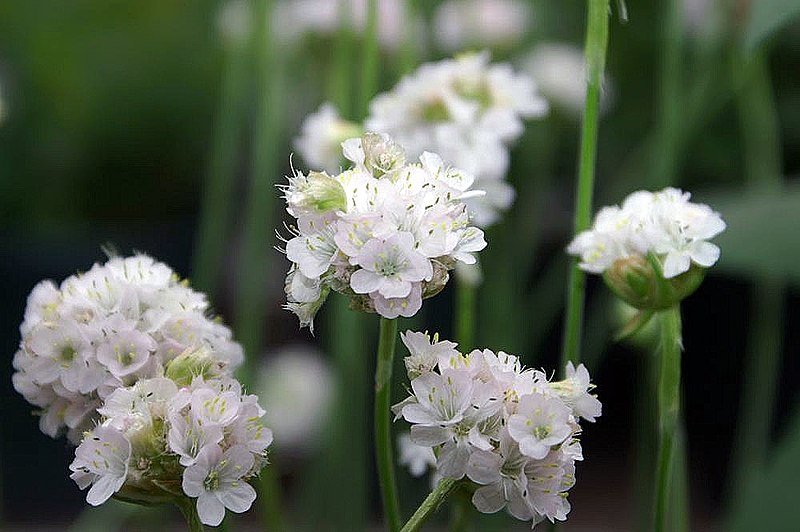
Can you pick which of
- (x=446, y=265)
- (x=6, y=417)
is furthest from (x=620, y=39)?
(x=446, y=265)

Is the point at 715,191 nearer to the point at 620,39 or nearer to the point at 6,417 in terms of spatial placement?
the point at 620,39

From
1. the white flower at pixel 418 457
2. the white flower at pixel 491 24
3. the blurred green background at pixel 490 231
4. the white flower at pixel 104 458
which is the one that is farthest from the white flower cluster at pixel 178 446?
the white flower at pixel 491 24

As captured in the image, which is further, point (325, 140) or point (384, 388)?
point (325, 140)

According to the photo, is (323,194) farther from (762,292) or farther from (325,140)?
(762,292)

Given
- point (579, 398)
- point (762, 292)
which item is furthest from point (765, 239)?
point (579, 398)

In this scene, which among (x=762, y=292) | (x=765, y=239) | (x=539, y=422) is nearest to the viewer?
(x=539, y=422)

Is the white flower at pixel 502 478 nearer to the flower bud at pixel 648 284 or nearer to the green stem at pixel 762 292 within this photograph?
the flower bud at pixel 648 284

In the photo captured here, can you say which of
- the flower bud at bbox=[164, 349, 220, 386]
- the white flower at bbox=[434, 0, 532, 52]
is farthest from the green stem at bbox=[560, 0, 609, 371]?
the white flower at bbox=[434, 0, 532, 52]
